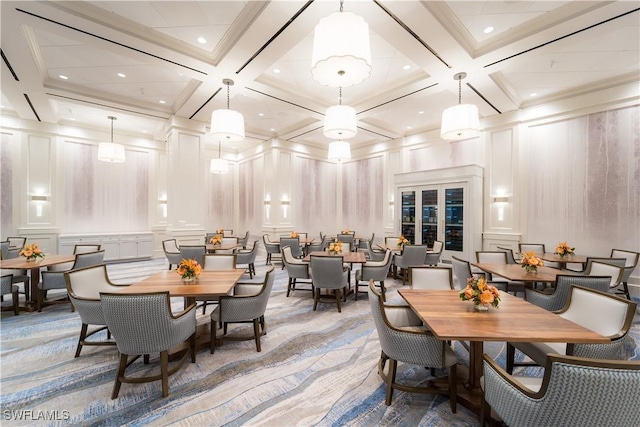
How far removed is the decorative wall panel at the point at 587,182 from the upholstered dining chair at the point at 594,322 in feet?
14.1

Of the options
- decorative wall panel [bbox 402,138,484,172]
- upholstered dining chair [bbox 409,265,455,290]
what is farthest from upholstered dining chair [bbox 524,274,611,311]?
decorative wall panel [bbox 402,138,484,172]

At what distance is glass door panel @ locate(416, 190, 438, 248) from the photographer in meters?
7.15

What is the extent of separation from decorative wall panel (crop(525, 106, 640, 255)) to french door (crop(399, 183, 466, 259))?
1.42 metres

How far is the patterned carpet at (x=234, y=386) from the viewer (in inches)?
79.6

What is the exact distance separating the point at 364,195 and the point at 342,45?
7.55 meters

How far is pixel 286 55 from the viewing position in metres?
4.41

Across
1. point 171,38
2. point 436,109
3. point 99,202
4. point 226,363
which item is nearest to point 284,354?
point 226,363

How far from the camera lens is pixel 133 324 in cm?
209

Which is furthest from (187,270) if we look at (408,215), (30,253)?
(408,215)

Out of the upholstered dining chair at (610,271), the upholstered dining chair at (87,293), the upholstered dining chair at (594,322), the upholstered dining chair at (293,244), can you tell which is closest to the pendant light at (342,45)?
the upholstered dining chair at (594,322)

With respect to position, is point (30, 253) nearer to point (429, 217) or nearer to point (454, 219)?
point (429, 217)

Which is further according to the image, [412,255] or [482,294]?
[412,255]

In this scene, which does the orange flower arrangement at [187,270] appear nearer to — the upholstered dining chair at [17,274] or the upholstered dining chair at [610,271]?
the upholstered dining chair at [17,274]

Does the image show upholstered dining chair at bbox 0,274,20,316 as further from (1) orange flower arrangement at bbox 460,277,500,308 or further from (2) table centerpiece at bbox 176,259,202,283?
(1) orange flower arrangement at bbox 460,277,500,308
